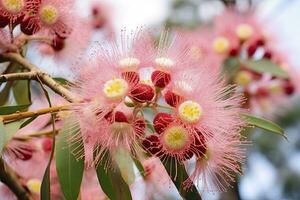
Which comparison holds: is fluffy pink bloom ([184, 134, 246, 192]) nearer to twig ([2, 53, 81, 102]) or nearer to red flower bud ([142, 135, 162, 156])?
red flower bud ([142, 135, 162, 156])

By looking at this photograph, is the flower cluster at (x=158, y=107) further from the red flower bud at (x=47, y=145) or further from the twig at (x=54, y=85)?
the red flower bud at (x=47, y=145)

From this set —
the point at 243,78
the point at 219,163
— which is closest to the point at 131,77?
the point at 219,163

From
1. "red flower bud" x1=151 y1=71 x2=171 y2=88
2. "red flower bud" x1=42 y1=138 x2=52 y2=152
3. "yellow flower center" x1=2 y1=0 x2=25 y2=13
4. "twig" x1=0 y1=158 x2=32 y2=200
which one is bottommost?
"twig" x1=0 y1=158 x2=32 y2=200

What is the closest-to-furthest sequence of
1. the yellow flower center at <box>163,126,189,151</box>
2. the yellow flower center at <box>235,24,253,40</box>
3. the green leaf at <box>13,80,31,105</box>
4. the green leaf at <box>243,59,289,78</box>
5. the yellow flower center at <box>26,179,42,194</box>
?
the yellow flower center at <box>163,126,189,151</box> → the yellow flower center at <box>26,179,42,194</box> → the green leaf at <box>13,80,31,105</box> → the green leaf at <box>243,59,289,78</box> → the yellow flower center at <box>235,24,253,40</box>

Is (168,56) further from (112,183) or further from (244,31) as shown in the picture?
(244,31)

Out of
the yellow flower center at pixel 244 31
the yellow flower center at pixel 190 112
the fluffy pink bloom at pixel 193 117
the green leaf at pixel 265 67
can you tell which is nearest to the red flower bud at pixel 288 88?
the green leaf at pixel 265 67

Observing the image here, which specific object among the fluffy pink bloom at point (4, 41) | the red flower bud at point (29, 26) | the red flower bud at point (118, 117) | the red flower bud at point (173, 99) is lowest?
the red flower bud at point (118, 117)

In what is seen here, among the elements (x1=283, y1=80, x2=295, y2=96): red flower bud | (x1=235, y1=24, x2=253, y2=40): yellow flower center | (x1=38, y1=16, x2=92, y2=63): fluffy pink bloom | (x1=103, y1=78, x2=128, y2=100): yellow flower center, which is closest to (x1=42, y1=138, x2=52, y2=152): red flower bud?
(x1=38, y1=16, x2=92, y2=63): fluffy pink bloom

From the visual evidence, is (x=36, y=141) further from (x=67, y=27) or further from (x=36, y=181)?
(x=67, y=27)

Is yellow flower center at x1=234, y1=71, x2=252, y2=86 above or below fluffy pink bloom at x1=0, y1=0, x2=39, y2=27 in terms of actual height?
below
